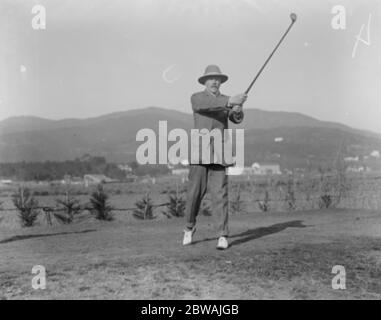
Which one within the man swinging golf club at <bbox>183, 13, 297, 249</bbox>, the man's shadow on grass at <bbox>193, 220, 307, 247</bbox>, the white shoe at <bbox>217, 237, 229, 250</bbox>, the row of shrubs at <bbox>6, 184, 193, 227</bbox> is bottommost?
the row of shrubs at <bbox>6, 184, 193, 227</bbox>

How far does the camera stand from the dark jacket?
234 inches

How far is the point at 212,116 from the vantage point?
6156 millimetres

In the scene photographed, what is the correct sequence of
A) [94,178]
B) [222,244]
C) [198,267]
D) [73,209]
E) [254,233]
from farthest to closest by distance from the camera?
[94,178] → [73,209] → [254,233] → [222,244] → [198,267]

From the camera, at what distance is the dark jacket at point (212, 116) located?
5.95 metres

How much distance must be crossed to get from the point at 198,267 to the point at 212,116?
216 cm

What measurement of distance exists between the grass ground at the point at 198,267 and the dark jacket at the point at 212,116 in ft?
3.94

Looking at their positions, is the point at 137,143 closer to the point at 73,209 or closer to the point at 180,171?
the point at 180,171

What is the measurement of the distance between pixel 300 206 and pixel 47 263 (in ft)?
52.2

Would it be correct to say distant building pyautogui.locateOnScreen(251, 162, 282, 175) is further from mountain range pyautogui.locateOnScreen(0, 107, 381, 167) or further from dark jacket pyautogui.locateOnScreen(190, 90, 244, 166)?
dark jacket pyautogui.locateOnScreen(190, 90, 244, 166)

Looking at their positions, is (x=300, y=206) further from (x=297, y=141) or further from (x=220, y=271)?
(x=297, y=141)

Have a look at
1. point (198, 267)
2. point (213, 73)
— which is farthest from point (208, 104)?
point (198, 267)

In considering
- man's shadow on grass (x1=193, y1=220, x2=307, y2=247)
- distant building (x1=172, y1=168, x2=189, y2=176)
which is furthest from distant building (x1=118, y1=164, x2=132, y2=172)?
man's shadow on grass (x1=193, y1=220, x2=307, y2=247)
